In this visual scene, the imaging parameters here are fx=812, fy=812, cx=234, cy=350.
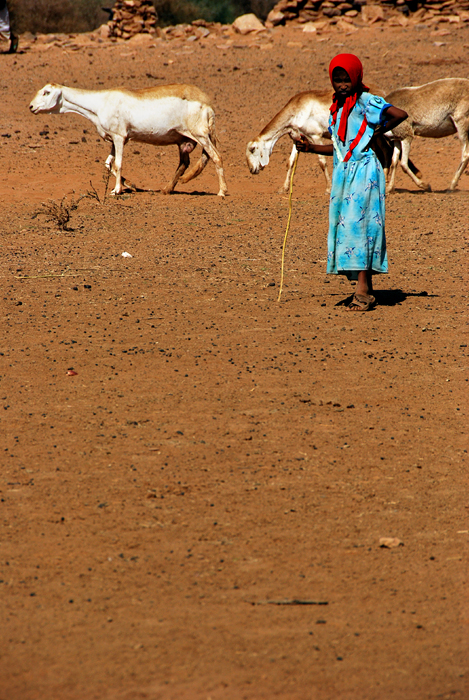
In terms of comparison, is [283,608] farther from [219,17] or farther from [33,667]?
[219,17]

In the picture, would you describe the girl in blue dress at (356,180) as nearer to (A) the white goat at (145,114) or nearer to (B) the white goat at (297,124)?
(A) the white goat at (145,114)

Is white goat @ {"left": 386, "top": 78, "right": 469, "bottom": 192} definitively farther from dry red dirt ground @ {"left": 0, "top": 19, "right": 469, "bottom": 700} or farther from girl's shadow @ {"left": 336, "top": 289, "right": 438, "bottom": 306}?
girl's shadow @ {"left": 336, "top": 289, "right": 438, "bottom": 306}

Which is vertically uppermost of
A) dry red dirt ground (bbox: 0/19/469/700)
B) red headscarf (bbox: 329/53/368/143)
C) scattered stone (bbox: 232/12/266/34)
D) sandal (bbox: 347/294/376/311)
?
scattered stone (bbox: 232/12/266/34)

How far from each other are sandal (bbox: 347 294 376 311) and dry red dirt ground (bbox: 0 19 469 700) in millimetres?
146

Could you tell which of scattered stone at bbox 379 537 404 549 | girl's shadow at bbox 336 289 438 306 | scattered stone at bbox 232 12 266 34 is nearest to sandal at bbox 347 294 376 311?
girl's shadow at bbox 336 289 438 306

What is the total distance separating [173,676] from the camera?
95.9 inches

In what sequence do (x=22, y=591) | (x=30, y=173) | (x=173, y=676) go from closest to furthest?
(x=173, y=676) < (x=22, y=591) < (x=30, y=173)

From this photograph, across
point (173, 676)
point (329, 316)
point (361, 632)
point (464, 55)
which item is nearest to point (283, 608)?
point (361, 632)

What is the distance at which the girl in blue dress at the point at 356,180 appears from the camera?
5.84m

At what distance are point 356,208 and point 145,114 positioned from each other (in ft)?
22.7

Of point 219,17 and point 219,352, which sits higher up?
point 219,17

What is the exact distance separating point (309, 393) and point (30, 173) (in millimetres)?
10052

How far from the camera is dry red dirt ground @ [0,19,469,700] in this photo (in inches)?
101

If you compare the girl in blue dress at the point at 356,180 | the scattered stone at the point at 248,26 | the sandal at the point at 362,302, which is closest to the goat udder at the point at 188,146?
the girl in blue dress at the point at 356,180
